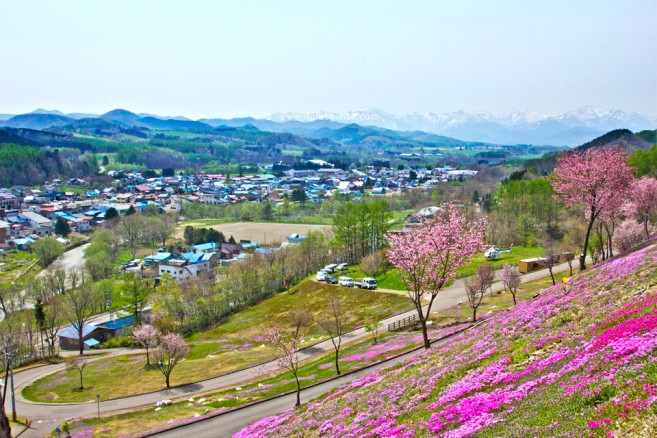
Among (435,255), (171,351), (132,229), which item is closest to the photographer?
(435,255)

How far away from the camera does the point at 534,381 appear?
1470 cm

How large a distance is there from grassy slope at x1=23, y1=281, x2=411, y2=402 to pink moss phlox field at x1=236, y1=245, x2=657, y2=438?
22.0m

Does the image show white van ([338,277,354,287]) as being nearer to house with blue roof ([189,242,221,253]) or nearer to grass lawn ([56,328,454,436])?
grass lawn ([56,328,454,436])

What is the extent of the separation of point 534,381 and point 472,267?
49.8 meters

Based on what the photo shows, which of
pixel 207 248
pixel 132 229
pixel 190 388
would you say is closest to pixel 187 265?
pixel 207 248

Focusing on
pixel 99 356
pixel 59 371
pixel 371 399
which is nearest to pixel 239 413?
pixel 371 399

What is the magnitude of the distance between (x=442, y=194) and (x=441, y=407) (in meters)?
150

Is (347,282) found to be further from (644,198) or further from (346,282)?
(644,198)

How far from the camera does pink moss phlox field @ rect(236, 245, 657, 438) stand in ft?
38.1

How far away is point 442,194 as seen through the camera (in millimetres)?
161250

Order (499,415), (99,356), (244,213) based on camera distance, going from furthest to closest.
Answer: (244,213) < (99,356) < (499,415)

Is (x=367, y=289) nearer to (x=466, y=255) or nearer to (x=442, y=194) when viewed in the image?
(x=466, y=255)

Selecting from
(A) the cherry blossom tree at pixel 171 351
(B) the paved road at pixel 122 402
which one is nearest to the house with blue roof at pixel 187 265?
(B) the paved road at pixel 122 402

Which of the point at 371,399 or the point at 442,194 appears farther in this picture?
the point at 442,194
